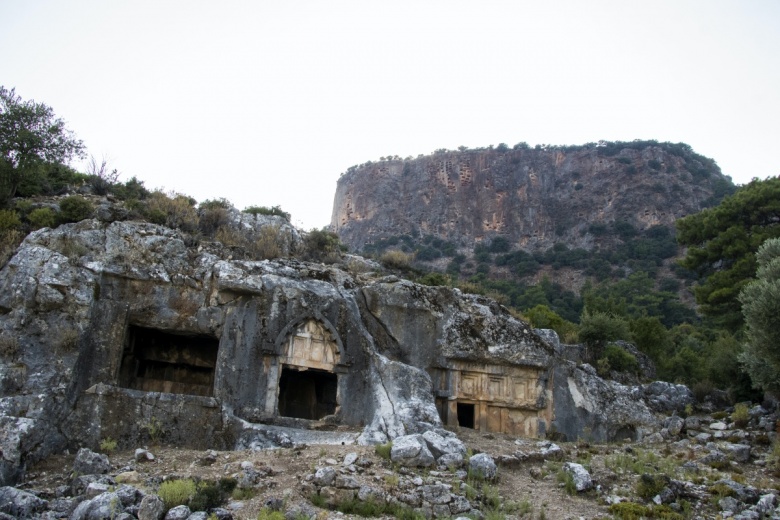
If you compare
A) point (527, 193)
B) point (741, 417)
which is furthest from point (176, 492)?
point (527, 193)

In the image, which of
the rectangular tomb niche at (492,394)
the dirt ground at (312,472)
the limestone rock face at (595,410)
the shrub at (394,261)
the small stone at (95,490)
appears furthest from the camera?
the shrub at (394,261)

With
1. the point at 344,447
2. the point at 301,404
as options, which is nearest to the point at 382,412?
the point at 344,447

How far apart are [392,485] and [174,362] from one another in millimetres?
9959

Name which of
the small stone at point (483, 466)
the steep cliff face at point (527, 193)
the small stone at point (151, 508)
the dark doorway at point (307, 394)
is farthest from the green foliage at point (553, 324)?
the steep cliff face at point (527, 193)

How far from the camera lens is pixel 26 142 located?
74.9 feet

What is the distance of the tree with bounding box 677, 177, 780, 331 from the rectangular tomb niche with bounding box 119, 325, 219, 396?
18.0 metres

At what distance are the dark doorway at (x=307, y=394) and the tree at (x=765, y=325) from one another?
35.8ft

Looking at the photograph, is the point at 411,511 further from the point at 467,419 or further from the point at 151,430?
the point at 467,419

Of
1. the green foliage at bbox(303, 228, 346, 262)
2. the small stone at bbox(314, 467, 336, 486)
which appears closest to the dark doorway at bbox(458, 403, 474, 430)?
the green foliage at bbox(303, 228, 346, 262)

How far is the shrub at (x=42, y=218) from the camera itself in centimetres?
1973

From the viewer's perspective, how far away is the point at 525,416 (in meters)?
21.0

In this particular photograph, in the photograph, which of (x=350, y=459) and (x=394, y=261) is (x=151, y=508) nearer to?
(x=350, y=459)

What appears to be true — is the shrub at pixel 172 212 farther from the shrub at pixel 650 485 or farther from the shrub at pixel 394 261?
the shrub at pixel 650 485

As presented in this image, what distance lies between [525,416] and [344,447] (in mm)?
7684
